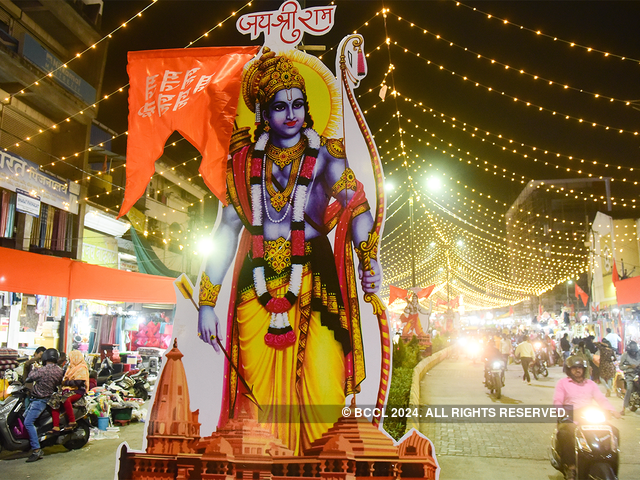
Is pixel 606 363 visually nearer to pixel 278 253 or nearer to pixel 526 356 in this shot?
pixel 526 356

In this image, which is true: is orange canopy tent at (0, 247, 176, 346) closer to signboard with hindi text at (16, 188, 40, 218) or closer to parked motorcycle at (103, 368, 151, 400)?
parked motorcycle at (103, 368, 151, 400)

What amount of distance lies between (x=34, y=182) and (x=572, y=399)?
1539cm

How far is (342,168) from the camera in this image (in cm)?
550

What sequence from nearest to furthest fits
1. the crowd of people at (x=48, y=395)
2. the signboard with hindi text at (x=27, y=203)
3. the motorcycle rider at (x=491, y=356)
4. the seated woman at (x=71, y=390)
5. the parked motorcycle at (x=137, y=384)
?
the crowd of people at (x=48, y=395), the seated woman at (x=71, y=390), the parked motorcycle at (x=137, y=384), the motorcycle rider at (x=491, y=356), the signboard with hindi text at (x=27, y=203)

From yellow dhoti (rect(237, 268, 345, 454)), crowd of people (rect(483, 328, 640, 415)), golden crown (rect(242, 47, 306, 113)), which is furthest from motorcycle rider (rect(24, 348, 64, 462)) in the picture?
crowd of people (rect(483, 328, 640, 415))

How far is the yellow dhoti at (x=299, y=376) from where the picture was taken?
17.0 feet

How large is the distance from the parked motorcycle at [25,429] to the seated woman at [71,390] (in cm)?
10

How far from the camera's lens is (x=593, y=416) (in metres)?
5.89

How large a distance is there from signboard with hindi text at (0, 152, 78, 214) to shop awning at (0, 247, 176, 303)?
6.53 meters

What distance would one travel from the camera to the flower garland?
17.5 ft

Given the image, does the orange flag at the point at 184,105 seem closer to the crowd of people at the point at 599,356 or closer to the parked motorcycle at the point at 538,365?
the crowd of people at the point at 599,356

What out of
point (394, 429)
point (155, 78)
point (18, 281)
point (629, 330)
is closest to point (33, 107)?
point (18, 281)

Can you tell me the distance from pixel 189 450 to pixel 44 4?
1613 centimetres

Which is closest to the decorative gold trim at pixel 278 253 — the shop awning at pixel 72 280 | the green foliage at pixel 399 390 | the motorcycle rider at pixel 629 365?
the green foliage at pixel 399 390
